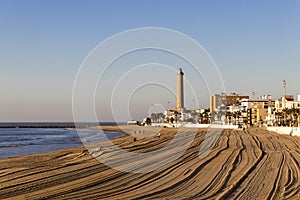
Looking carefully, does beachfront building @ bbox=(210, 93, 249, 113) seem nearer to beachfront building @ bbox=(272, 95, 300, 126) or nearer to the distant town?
the distant town

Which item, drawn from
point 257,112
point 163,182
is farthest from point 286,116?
point 163,182

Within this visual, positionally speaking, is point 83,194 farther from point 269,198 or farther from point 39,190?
point 269,198

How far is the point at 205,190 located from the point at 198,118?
12485 cm

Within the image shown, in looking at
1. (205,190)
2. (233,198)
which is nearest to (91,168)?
(205,190)

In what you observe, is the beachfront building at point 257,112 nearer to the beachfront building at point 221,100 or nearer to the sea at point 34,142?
the beachfront building at point 221,100

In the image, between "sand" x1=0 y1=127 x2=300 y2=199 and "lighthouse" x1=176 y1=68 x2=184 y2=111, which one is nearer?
"sand" x1=0 y1=127 x2=300 y2=199

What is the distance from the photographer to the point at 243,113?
11012cm

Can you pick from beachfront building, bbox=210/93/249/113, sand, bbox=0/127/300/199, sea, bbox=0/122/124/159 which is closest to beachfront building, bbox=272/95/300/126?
sea, bbox=0/122/124/159

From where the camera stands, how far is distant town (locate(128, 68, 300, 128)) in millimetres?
83188

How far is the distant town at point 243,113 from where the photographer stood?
8319 centimetres

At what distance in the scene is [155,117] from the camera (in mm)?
170750

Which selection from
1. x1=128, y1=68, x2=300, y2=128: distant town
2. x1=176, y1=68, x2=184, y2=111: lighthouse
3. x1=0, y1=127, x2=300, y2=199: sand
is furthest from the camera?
x1=176, y1=68, x2=184, y2=111: lighthouse

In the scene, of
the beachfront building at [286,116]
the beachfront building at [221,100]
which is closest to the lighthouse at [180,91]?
the beachfront building at [221,100]

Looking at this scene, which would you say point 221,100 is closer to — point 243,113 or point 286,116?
point 243,113
